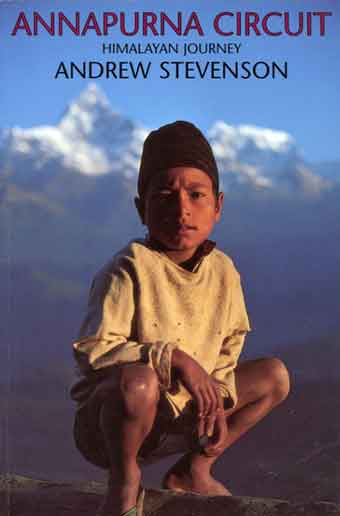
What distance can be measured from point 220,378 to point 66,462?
1.51 metres

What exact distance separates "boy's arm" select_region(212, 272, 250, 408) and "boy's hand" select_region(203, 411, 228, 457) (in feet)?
0.34

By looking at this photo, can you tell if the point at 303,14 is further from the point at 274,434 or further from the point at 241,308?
the point at 274,434

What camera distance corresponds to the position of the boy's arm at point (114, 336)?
104 inches

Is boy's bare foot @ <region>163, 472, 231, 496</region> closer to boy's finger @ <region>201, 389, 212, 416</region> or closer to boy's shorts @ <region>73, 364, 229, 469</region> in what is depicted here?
boy's shorts @ <region>73, 364, 229, 469</region>

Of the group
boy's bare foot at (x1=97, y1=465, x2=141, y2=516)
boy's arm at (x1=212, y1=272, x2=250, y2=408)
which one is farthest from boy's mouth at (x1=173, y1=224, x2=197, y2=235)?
boy's bare foot at (x1=97, y1=465, x2=141, y2=516)

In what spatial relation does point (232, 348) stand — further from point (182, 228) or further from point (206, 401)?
point (182, 228)

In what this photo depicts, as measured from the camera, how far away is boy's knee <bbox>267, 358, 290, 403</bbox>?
10.1 feet

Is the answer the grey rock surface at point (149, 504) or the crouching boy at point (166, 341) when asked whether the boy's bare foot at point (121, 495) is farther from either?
the grey rock surface at point (149, 504)

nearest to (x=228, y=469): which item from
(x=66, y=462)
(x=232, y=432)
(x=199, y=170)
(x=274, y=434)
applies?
(x=274, y=434)

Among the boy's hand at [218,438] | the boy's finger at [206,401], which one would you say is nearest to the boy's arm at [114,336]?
the boy's finger at [206,401]

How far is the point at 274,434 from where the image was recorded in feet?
13.8

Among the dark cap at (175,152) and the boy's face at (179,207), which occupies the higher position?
the dark cap at (175,152)

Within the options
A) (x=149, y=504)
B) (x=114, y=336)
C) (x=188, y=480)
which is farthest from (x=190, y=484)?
(x=114, y=336)

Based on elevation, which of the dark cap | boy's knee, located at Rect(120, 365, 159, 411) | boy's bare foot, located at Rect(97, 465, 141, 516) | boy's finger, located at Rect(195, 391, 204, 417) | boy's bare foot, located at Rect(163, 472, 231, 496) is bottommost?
boy's bare foot, located at Rect(163, 472, 231, 496)
